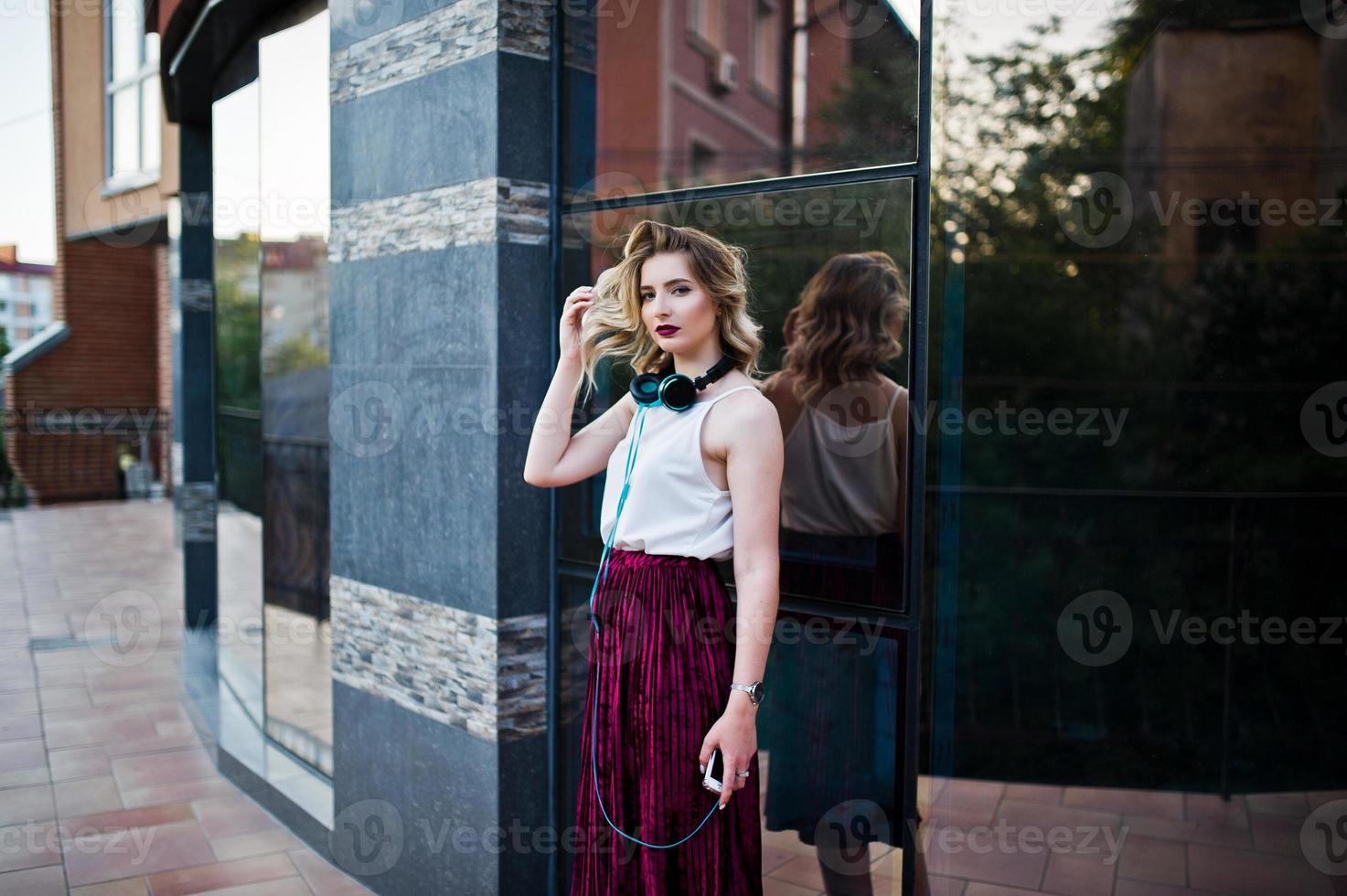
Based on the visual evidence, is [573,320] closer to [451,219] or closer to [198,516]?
[451,219]

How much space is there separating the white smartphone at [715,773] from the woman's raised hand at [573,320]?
3.04 feet

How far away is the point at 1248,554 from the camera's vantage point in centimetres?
486

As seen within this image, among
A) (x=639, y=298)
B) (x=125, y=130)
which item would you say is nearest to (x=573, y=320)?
(x=639, y=298)

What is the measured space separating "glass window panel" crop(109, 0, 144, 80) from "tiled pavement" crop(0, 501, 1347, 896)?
21.4 feet

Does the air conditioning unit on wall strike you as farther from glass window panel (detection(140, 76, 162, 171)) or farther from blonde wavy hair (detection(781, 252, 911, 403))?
glass window panel (detection(140, 76, 162, 171))

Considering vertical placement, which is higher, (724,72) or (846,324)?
(724,72)

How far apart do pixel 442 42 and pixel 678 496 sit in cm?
169

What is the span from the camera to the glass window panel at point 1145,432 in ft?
14.5

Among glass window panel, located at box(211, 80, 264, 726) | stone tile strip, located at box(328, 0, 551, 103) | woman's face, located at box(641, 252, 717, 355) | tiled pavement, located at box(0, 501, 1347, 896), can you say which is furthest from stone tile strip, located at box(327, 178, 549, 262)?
glass window panel, located at box(211, 80, 264, 726)

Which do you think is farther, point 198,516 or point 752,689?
point 198,516

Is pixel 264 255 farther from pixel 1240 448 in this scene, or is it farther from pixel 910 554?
pixel 1240 448

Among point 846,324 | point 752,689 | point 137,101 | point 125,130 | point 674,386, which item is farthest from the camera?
point 125,130

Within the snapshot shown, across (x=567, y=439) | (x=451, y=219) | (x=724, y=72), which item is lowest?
(x=567, y=439)

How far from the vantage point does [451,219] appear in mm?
2979
